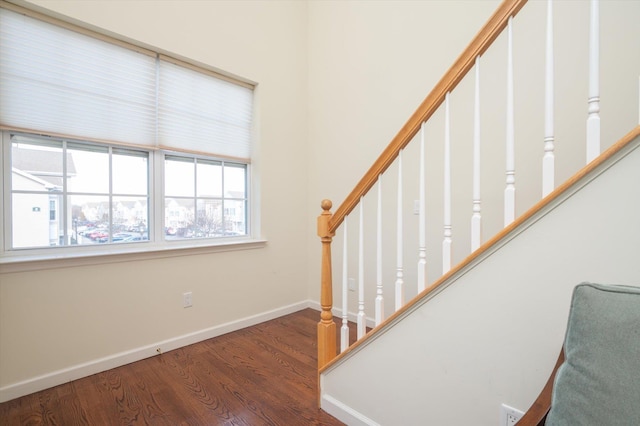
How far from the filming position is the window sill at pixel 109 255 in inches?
69.8

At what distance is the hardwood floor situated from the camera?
1.57 m

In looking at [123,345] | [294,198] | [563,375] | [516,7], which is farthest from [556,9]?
[123,345]

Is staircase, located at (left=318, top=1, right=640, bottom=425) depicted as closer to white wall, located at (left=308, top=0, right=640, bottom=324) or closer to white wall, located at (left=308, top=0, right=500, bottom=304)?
white wall, located at (left=308, top=0, right=640, bottom=324)

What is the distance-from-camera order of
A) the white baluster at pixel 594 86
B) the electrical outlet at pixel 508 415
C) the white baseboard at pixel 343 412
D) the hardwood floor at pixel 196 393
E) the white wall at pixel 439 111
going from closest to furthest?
the white baluster at pixel 594 86, the electrical outlet at pixel 508 415, the white baseboard at pixel 343 412, the hardwood floor at pixel 196 393, the white wall at pixel 439 111

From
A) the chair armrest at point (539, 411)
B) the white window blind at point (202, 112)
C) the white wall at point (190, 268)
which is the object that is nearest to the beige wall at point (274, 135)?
the white wall at point (190, 268)

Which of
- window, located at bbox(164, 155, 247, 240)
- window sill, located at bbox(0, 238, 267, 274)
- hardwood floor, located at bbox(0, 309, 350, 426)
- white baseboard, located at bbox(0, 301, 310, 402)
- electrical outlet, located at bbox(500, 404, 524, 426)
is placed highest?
window, located at bbox(164, 155, 247, 240)

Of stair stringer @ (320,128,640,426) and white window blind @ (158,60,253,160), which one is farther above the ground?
white window blind @ (158,60,253,160)

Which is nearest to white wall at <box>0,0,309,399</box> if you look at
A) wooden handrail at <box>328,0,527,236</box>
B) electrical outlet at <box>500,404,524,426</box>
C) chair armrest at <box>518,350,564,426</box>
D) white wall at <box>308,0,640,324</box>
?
white wall at <box>308,0,640,324</box>

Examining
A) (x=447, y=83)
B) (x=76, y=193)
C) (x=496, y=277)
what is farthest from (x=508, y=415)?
(x=76, y=193)

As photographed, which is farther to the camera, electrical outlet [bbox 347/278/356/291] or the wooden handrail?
electrical outlet [bbox 347/278/356/291]

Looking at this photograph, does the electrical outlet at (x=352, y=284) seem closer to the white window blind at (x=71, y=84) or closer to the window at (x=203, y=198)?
the window at (x=203, y=198)

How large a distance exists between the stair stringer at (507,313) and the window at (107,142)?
6.53ft

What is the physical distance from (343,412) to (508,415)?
0.82 m

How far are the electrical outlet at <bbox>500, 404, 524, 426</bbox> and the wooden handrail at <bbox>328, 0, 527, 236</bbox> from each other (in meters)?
1.00
